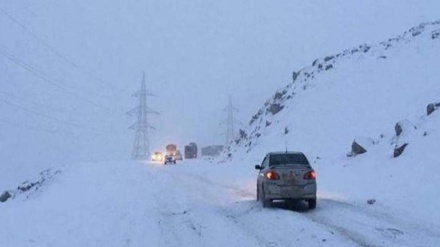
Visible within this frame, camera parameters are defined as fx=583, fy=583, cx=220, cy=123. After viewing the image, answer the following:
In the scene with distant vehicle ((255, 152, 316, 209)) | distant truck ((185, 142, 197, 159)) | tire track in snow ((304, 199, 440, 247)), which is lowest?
tire track in snow ((304, 199, 440, 247))

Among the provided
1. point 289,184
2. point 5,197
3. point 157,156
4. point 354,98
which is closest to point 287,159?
point 289,184

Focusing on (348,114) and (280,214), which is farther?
(348,114)

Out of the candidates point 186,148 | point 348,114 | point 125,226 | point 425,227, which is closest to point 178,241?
point 125,226

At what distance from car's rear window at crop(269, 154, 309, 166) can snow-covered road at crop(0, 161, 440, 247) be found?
1502 mm

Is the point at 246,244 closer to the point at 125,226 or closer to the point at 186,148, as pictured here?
the point at 125,226

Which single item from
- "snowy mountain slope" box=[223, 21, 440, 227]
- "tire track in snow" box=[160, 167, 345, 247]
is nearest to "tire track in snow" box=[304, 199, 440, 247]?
"tire track in snow" box=[160, 167, 345, 247]

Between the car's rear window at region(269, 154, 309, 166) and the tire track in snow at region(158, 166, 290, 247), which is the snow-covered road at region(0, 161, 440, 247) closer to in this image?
the tire track in snow at region(158, 166, 290, 247)

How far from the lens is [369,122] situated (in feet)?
127

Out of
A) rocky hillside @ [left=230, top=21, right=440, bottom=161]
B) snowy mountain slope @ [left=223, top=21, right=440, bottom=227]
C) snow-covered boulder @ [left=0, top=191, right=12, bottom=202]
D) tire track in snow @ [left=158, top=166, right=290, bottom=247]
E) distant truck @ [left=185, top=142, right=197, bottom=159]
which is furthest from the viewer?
distant truck @ [left=185, top=142, right=197, bottom=159]

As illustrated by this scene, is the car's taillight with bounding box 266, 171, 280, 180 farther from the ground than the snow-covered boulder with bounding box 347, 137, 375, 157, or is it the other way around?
the snow-covered boulder with bounding box 347, 137, 375, 157

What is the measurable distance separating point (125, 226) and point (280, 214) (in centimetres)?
460

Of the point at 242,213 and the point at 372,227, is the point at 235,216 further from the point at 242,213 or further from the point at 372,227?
the point at 372,227

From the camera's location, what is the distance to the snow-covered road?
12.8 meters

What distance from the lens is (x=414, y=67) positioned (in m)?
45.0
